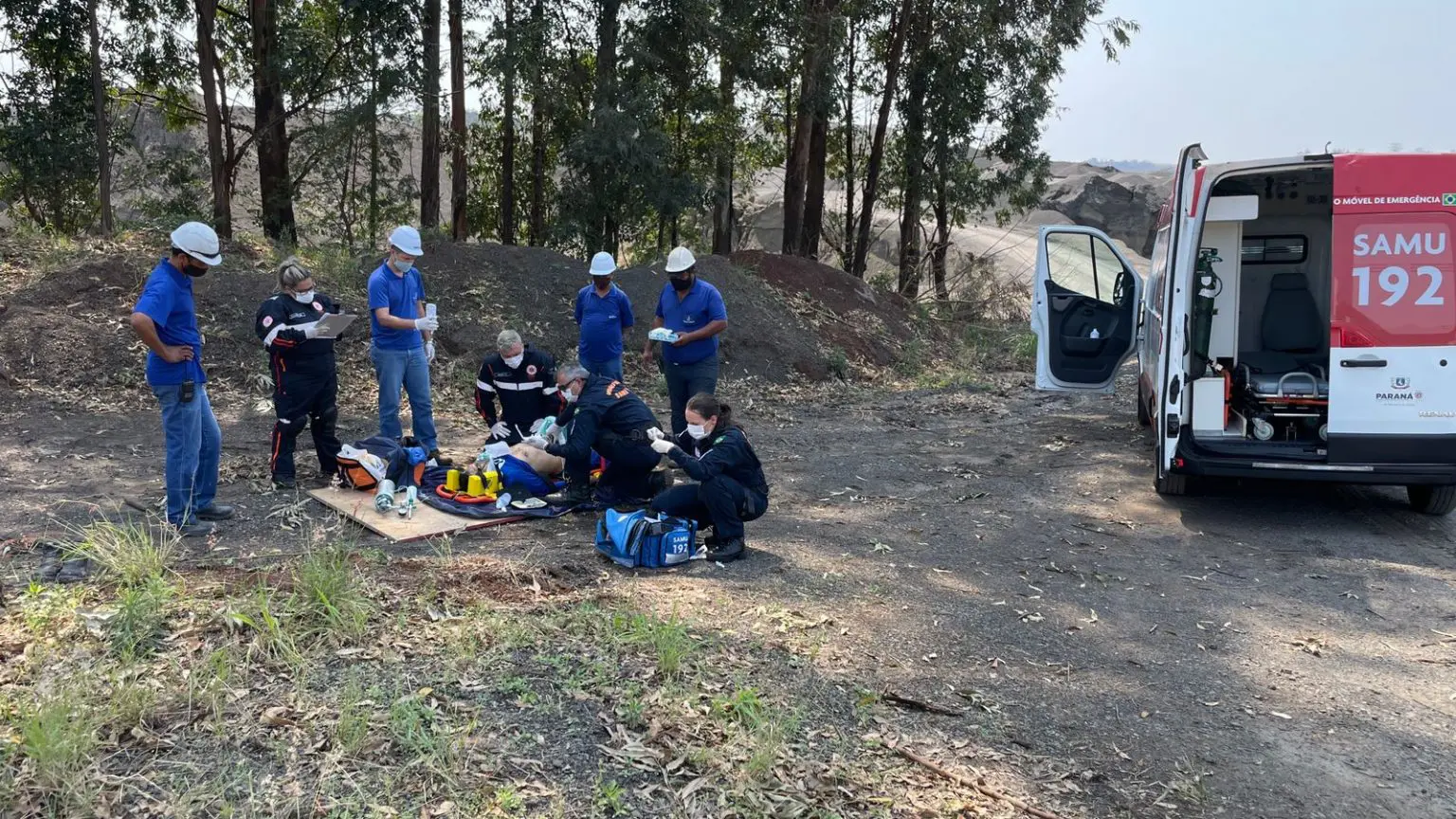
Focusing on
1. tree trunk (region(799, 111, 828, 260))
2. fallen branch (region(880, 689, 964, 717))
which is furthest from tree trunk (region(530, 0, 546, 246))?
fallen branch (region(880, 689, 964, 717))

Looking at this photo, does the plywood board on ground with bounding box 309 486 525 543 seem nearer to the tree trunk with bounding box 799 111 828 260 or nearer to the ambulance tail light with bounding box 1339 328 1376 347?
the ambulance tail light with bounding box 1339 328 1376 347

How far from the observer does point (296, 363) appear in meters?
6.86

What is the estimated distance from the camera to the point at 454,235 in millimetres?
17719

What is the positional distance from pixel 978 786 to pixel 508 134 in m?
15.8

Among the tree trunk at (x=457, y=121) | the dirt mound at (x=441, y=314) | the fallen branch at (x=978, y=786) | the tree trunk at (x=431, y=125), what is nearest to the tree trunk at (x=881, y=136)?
the dirt mound at (x=441, y=314)

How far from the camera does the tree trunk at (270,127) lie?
627 inches

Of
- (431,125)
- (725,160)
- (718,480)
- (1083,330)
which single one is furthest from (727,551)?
(725,160)

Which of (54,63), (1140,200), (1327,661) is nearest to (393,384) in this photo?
(1327,661)

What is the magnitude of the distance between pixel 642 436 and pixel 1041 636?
111 inches

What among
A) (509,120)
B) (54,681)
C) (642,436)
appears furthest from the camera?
(509,120)

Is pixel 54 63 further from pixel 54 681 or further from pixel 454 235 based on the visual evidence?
pixel 54 681

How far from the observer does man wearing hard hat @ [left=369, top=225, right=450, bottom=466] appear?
728 centimetres

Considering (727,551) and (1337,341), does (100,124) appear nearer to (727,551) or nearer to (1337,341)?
(727,551)

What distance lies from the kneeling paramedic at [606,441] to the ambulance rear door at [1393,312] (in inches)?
172
